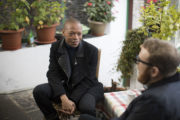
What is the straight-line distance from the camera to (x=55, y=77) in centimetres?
232

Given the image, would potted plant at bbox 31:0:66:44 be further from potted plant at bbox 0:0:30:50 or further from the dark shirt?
the dark shirt

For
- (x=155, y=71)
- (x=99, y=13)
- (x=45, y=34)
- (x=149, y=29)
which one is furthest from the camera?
(x=99, y=13)

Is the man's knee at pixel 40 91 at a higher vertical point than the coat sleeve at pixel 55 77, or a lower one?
lower

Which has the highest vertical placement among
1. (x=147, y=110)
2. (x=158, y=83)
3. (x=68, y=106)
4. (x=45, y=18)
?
(x=45, y=18)

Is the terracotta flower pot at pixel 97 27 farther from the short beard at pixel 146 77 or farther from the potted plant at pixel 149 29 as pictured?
the short beard at pixel 146 77

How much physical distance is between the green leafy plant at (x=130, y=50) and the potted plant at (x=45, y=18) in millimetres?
1428

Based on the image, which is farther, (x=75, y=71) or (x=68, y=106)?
(x=75, y=71)

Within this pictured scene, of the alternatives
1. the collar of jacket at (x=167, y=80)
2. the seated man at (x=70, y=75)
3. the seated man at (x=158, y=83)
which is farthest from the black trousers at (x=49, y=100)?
the collar of jacket at (x=167, y=80)

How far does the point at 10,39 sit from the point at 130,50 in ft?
5.80

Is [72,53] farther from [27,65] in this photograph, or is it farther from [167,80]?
[27,65]

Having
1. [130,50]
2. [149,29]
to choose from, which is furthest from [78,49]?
[149,29]

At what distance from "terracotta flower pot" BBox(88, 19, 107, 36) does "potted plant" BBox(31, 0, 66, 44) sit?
0.62 m

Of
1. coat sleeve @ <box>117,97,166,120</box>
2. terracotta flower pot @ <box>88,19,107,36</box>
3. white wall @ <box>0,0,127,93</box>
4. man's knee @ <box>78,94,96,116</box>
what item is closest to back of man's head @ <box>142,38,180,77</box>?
coat sleeve @ <box>117,97,166,120</box>

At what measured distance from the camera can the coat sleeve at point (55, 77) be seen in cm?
222
